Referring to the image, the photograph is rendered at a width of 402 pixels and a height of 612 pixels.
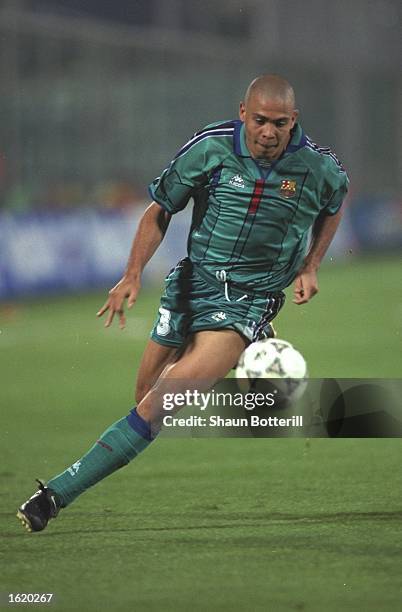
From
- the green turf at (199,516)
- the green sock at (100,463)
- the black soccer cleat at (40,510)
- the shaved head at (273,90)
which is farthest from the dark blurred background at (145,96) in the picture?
the black soccer cleat at (40,510)

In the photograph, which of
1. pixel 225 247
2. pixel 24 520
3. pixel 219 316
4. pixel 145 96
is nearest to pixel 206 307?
pixel 219 316

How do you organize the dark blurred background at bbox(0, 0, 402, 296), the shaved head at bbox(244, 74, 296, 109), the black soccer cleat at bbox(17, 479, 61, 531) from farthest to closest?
1. the dark blurred background at bbox(0, 0, 402, 296)
2. the black soccer cleat at bbox(17, 479, 61, 531)
3. the shaved head at bbox(244, 74, 296, 109)

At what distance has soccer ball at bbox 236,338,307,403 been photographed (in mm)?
4461

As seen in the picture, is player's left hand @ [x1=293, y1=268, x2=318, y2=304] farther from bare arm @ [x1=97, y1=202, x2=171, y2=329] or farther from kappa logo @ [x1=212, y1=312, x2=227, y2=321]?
bare arm @ [x1=97, y1=202, x2=171, y2=329]

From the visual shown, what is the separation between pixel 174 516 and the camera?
476 cm

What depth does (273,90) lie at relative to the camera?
420 cm

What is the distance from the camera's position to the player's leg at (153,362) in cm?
475

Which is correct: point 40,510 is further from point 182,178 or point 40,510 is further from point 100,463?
point 182,178

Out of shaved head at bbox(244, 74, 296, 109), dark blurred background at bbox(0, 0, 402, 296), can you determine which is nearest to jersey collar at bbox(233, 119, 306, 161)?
shaved head at bbox(244, 74, 296, 109)

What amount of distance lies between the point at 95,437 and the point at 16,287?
6.18 m

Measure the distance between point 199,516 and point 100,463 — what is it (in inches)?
22.1

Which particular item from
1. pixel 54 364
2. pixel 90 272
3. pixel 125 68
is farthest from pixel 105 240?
pixel 54 364

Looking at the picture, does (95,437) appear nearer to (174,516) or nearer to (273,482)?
(273,482)

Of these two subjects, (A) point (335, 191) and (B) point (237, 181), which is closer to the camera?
(B) point (237, 181)
